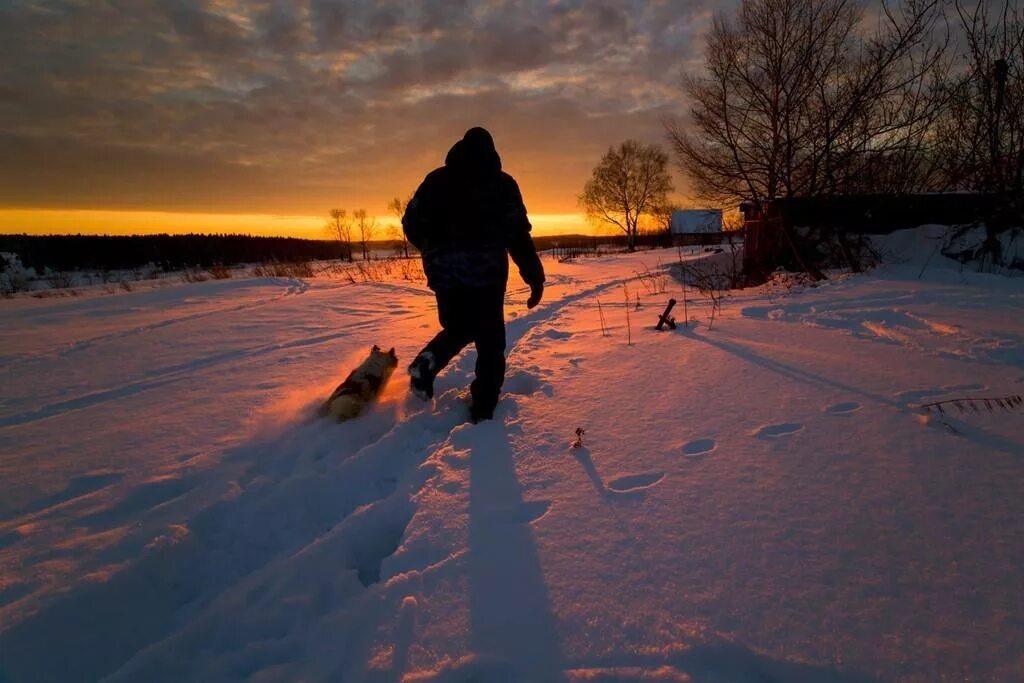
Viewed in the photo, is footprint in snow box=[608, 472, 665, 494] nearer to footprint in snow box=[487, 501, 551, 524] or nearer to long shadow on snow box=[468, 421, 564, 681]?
footprint in snow box=[487, 501, 551, 524]

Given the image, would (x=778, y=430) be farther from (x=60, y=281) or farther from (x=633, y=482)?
(x=60, y=281)

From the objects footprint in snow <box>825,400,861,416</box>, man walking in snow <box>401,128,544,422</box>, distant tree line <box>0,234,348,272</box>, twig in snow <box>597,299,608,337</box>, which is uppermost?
distant tree line <box>0,234,348,272</box>

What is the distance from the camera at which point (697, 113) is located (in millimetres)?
11625

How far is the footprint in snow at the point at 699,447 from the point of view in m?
1.84

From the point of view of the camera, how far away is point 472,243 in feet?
8.12

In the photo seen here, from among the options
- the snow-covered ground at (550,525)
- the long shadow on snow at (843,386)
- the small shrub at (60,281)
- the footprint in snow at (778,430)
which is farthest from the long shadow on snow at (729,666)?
the small shrub at (60,281)

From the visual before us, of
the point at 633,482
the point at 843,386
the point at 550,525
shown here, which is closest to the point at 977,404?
the point at 843,386

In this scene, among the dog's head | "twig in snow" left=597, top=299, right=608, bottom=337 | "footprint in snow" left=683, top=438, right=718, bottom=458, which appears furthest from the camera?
"twig in snow" left=597, top=299, right=608, bottom=337

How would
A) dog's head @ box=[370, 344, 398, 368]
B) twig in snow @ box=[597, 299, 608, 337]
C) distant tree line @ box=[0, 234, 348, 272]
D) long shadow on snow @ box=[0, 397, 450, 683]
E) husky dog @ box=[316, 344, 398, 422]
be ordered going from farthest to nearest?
distant tree line @ box=[0, 234, 348, 272]
twig in snow @ box=[597, 299, 608, 337]
dog's head @ box=[370, 344, 398, 368]
husky dog @ box=[316, 344, 398, 422]
long shadow on snow @ box=[0, 397, 450, 683]

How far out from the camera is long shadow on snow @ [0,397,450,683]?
122cm

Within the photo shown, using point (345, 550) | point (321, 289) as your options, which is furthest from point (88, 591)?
point (321, 289)

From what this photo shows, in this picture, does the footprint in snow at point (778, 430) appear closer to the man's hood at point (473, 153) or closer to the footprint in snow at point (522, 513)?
the footprint in snow at point (522, 513)

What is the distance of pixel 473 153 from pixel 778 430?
80.6 inches

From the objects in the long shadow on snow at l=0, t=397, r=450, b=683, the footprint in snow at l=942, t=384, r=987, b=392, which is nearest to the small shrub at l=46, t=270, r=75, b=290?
the long shadow on snow at l=0, t=397, r=450, b=683
